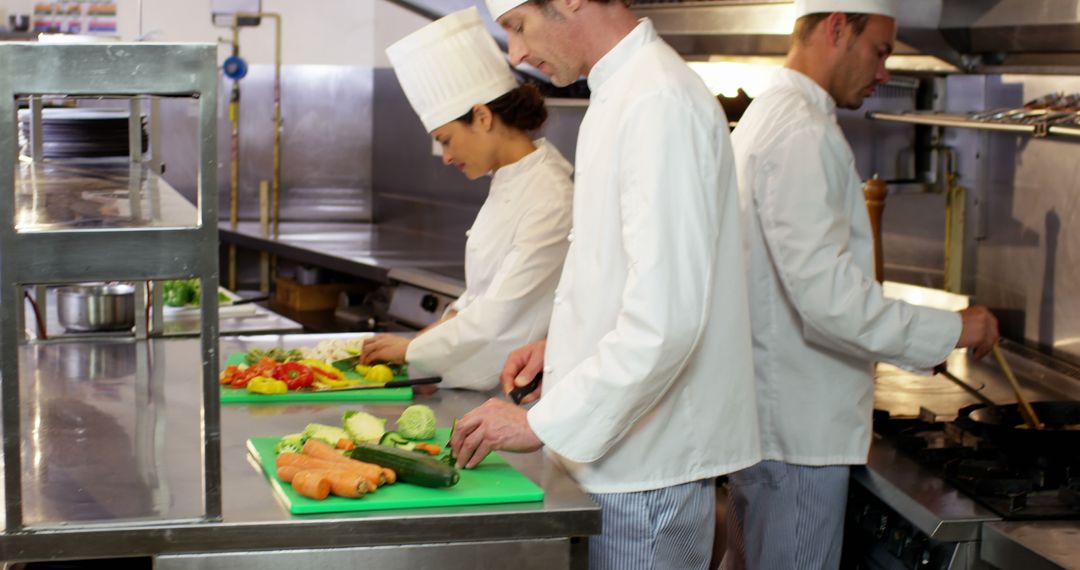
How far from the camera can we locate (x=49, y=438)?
82.9 inches

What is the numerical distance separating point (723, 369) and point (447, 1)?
3.17 m

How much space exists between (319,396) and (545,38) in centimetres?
94

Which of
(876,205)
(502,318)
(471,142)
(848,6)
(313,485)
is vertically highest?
(848,6)

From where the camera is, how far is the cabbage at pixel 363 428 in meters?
2.07

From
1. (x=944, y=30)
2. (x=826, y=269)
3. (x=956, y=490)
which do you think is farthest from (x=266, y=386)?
(x=944, y=30)

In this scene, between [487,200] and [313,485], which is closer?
[313,485]

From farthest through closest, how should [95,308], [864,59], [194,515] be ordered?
[95,308] → [864,59] → [194,515]

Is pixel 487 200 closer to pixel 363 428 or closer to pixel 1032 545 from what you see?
pixel 363 428

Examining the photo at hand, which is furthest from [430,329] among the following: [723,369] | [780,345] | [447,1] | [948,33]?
[447,1]

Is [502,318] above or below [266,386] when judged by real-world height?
above

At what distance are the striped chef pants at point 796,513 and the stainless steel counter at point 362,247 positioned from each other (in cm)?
228

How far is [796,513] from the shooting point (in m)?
2.42

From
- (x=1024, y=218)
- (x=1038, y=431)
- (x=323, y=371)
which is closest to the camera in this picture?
(x=1038, y=431)

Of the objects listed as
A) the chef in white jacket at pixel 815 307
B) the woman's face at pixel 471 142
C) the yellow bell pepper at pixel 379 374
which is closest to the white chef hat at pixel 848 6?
the chef in white jacket at pixel 815 307
